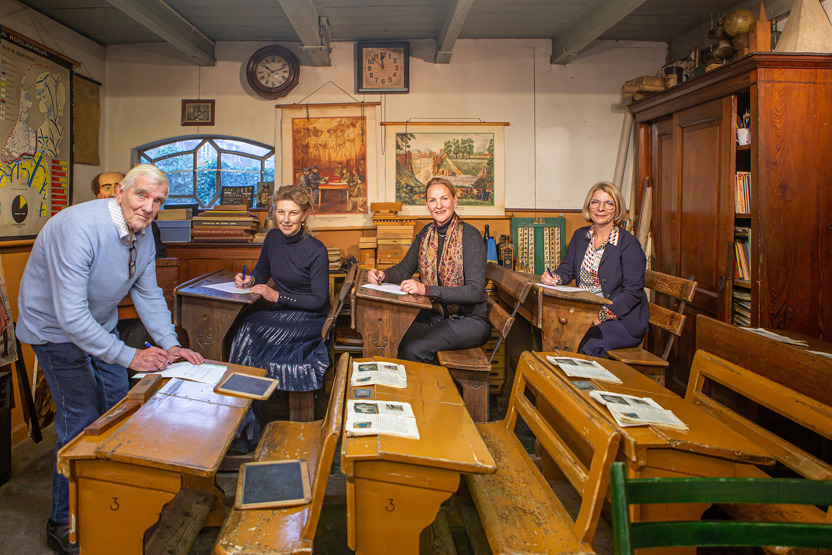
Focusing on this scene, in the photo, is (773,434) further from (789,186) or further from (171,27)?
(171,27)

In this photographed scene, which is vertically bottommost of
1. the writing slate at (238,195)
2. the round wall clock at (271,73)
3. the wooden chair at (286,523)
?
the wooden chair at (286,523)

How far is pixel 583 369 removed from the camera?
7.85 ft

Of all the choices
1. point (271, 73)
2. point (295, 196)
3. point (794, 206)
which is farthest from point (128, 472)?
point (271, 73)

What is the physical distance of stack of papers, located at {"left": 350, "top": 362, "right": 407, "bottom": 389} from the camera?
7.29 feet

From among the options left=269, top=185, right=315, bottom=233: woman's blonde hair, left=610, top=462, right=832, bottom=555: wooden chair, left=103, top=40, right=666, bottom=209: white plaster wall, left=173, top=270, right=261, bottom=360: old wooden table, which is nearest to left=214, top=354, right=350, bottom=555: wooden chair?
left=610, top=462, right=832, bottom=555: wooden chair

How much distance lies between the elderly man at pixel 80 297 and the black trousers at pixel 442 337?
1443 millimetres

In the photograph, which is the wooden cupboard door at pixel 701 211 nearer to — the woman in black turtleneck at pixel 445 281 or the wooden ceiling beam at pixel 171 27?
the woman in black turtleneck at pixel 445 281

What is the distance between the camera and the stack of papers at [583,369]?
2287 mm

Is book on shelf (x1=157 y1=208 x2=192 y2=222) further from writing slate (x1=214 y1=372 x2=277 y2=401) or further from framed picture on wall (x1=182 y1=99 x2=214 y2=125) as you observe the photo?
writing slate (x1=214 y1=372 x2=277 y2=401)

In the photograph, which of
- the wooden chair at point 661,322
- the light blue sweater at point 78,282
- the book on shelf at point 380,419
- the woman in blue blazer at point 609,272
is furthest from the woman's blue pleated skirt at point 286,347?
the wooden chair at point 661,322

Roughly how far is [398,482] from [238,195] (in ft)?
14.4

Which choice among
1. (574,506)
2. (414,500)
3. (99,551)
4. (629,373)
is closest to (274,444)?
(99,551)

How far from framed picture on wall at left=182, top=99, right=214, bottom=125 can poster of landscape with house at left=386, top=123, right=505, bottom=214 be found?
1.92 m

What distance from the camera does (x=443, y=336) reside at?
3.22m
